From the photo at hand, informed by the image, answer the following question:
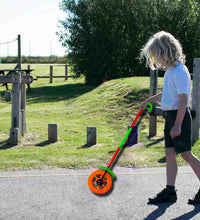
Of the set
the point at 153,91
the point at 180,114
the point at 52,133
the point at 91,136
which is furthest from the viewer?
the point at 153,91

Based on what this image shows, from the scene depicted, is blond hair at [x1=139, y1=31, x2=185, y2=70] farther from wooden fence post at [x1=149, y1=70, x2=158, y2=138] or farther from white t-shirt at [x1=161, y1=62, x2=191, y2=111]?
wooden fence post at [x1=149, y1=70, x2=158, y2=138]

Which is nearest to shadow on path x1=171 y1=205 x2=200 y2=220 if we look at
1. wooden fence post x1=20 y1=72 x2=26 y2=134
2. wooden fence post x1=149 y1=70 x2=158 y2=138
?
wooden fence post x1=149 y1=70 x2=158 y2=138

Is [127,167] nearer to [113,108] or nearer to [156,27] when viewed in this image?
[113,108]

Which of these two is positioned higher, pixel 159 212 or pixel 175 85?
pixel 175 85

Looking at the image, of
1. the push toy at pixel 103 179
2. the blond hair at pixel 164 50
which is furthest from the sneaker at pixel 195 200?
the blond hair at pixel 164 50

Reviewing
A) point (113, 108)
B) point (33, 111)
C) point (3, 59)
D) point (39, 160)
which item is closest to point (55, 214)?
point (39, 160)

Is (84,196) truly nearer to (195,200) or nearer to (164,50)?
(195,200)

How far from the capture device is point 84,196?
4109 mm

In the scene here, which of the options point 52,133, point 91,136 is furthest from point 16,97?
point 91,136

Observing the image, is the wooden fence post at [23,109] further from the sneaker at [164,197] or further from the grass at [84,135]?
the sneaker at [164,197]

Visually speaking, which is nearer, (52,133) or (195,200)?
(195,200)

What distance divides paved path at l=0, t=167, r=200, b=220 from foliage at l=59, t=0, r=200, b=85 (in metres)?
16.2

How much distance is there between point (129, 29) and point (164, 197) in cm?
1774

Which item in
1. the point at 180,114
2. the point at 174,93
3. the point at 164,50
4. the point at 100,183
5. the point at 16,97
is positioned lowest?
the point at 100,183
